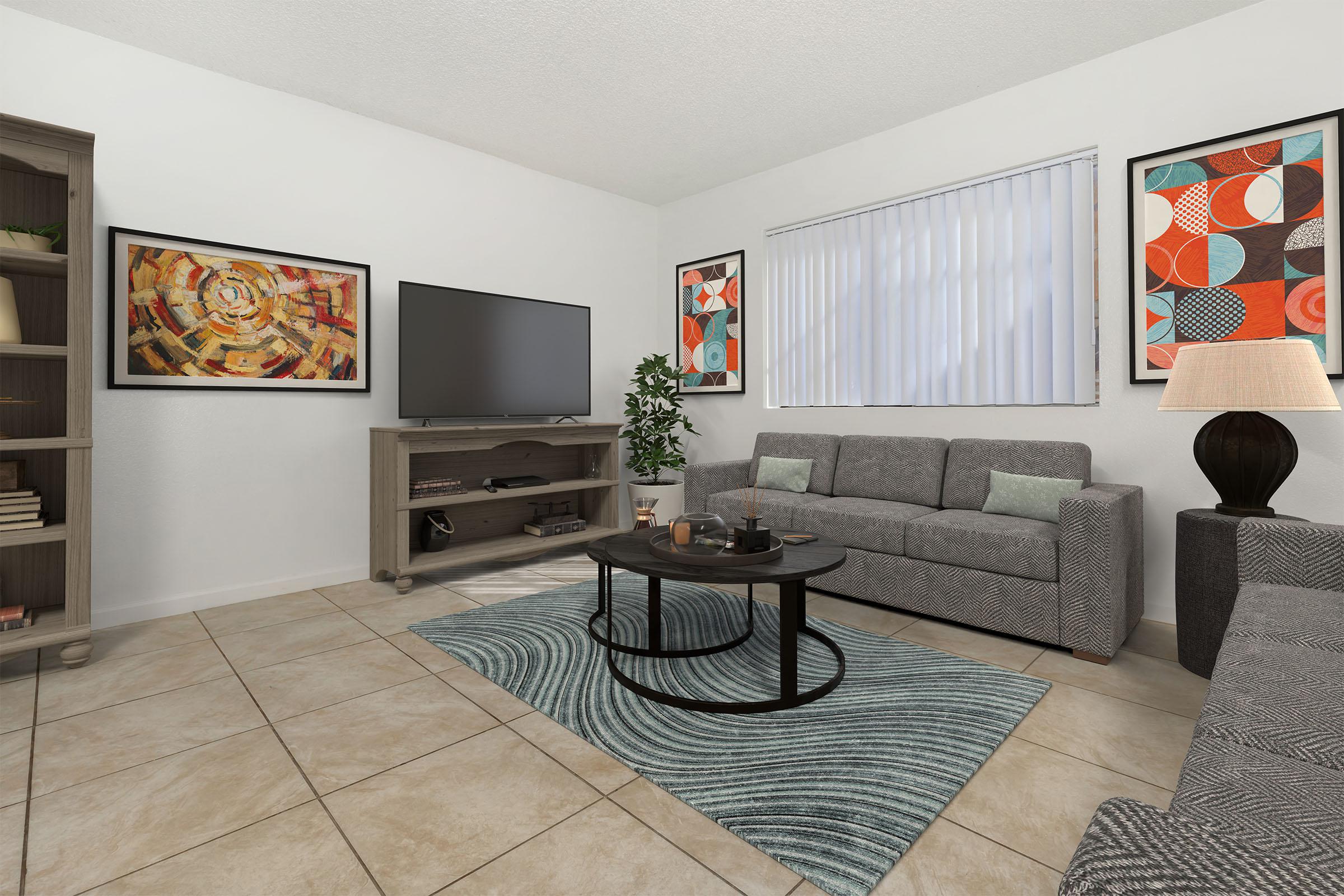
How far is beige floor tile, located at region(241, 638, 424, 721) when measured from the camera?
2.19m

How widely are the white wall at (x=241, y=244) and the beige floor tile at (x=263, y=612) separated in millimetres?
82

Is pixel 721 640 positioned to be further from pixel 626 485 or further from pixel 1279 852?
pixel 626 485

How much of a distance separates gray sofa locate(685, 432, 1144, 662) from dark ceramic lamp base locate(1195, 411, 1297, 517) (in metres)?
0.32

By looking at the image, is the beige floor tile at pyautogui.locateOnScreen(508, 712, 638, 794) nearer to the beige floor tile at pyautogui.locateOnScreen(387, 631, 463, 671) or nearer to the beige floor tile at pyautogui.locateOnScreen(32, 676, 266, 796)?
the beige floor tile at pyautogui.locateOnScreen(387, 631, 463, 671)

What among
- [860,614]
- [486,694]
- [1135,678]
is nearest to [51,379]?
[486,694]

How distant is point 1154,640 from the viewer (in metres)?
2.77

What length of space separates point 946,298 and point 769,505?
1.61 m

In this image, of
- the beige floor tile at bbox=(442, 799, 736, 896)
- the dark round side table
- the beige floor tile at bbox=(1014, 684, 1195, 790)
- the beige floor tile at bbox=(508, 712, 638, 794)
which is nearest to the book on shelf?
Result: the beige floor tile at bbox=(508, 712, 638, 794)

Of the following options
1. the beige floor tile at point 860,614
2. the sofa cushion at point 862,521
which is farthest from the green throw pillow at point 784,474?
the beige floor tile at point 860,614

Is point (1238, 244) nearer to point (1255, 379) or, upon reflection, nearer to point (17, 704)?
point (1255, 379)

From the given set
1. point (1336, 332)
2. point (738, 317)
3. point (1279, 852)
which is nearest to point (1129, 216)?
point (1336, 332)

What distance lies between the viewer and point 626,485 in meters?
5.21

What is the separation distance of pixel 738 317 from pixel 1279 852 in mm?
4382

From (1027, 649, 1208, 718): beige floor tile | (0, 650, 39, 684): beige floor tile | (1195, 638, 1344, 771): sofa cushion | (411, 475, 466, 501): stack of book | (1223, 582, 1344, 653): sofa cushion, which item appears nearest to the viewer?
(1195, 638, 1344, 771): sofa cushion
